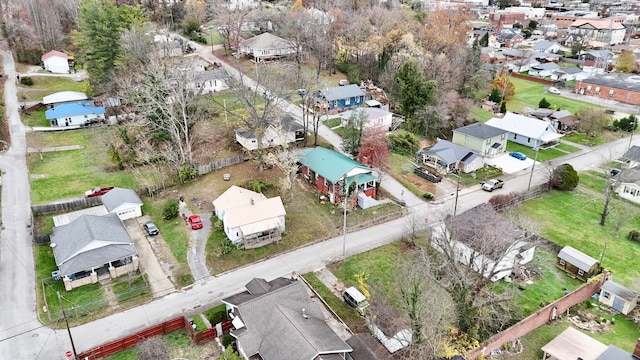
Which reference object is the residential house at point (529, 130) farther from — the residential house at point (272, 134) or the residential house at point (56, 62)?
the residential house at point (56, 62)

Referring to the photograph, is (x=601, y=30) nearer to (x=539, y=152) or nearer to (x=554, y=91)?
(x=554, y=91)

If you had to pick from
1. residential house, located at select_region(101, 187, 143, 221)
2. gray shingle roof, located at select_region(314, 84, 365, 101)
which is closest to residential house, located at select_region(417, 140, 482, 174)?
gray shingle roof, located at select_region(314, 84, 365, 101)

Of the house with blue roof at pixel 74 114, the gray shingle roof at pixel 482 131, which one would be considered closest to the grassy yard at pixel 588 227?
the gray shingle roof at pixel 482 131

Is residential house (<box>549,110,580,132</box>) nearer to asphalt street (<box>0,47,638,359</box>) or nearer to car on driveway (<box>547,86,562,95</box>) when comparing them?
asphalt street (<box>0,47,638,359</box>)

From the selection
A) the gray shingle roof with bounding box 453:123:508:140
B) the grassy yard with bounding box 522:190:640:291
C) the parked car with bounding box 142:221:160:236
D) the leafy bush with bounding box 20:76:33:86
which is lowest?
the grassy yard with bounding box 522:190:640:291

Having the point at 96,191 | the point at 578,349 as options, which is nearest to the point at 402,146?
the point at 578,349

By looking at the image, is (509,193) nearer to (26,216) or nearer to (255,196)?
(255,196)
